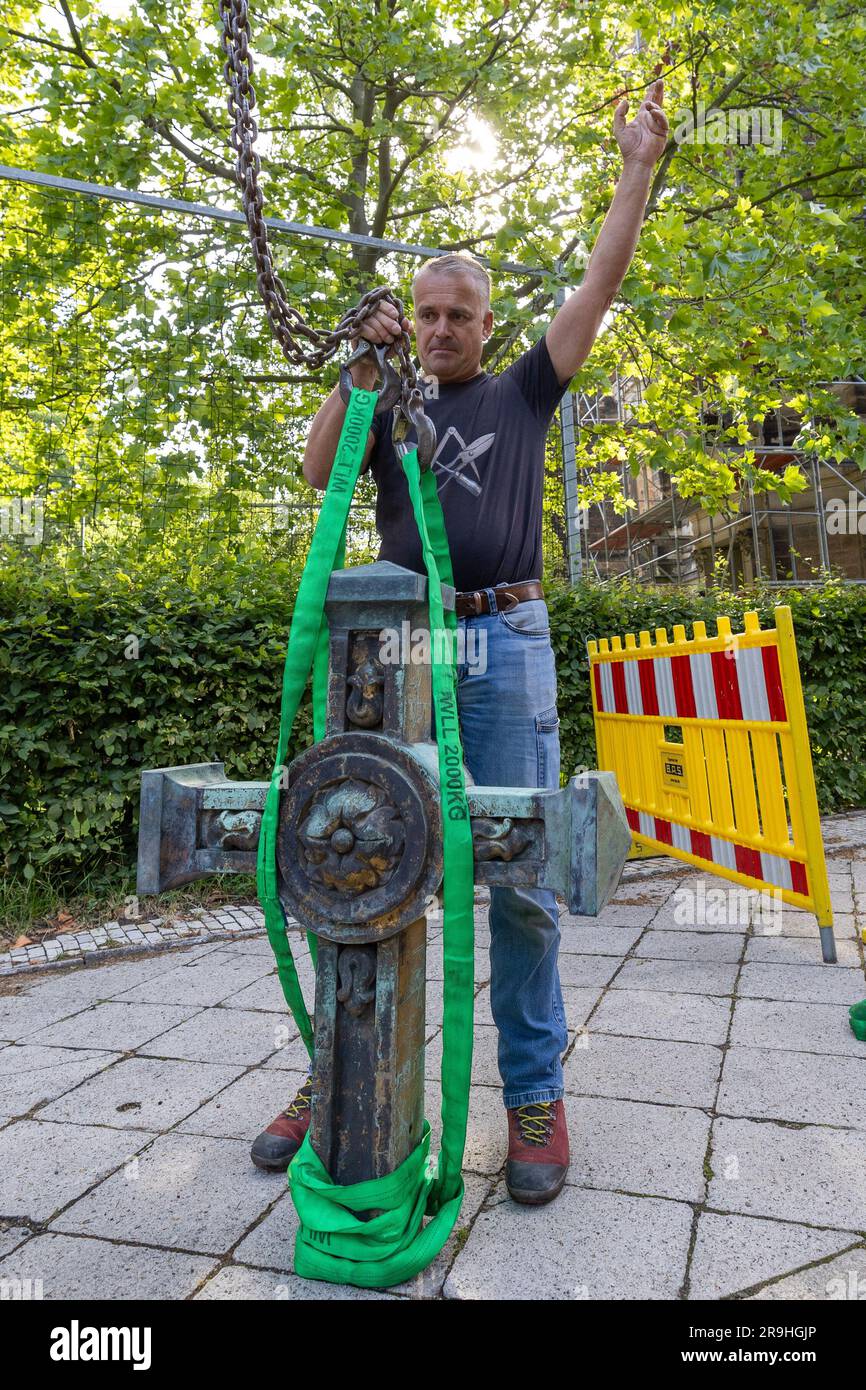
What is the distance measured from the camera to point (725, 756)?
14.5 ft

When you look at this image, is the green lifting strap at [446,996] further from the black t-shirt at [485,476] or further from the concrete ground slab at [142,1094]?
the concrete ground slab at [142,1094]

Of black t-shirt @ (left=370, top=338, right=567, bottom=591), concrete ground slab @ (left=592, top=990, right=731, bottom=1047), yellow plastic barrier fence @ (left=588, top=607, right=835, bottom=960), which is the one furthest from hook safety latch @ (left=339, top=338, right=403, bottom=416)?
yellow plastic barrier fence @ (left=588, top=607, right=835, bottom=960)

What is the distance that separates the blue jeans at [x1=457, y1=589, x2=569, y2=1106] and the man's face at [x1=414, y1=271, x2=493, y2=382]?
2.17 ft

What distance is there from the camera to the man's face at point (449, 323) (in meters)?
2.38

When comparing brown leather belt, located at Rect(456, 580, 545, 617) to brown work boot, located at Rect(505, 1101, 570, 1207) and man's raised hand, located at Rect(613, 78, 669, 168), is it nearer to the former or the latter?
man's raised hand, located at Rect(613, 78, 669, 168)

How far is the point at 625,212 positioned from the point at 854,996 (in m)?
2.85

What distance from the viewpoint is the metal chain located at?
5.56 ft

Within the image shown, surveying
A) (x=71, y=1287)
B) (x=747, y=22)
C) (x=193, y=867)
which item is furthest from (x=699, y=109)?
(x=71, y=1287)

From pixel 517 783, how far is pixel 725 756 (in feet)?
7.84

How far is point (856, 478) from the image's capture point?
60.8 ft

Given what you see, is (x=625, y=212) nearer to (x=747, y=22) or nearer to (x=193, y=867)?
(x=193, y=867)

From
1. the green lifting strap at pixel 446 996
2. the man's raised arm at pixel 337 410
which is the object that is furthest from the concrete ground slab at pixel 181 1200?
the man's raised arm at pixel 337 410
